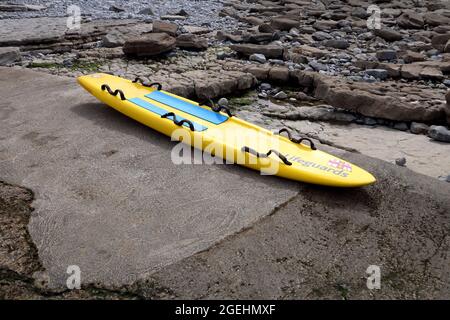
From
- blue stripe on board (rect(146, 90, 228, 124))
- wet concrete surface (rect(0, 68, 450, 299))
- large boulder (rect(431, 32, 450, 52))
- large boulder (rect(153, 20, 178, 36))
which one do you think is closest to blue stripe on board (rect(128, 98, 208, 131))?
blue stripe on board (rect(146, 90, 228, 124))

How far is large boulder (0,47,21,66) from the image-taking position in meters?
5.86

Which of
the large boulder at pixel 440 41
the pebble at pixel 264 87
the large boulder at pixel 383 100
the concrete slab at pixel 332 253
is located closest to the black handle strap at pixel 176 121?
the concrete slab at pixel 332 253

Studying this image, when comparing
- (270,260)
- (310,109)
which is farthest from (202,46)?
(270,260)

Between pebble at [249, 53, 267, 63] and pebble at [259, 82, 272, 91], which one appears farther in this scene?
pebble at [249, 53, 267, 63]

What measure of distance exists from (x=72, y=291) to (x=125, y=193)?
858 mm

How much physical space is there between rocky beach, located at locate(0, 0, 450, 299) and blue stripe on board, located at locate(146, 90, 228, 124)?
16.0 inches

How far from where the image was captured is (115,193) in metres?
2.78

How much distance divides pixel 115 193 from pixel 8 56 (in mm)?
4180

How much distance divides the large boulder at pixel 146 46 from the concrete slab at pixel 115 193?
2709 millimetres

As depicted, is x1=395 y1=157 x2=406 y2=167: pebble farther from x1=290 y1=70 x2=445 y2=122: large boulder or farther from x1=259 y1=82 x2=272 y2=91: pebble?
x1=259 y1=82 x2=272 y2=91: pebble

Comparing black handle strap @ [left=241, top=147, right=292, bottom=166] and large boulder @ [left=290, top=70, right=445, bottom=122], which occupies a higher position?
black handle strap @ [left=241, top=147, right=292, bottom=166]

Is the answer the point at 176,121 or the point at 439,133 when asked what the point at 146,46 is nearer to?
the point at 176,121
